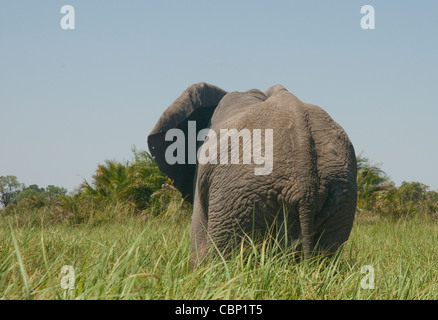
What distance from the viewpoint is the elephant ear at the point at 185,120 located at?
629 cm

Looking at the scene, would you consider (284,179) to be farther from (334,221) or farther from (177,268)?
(177,268)

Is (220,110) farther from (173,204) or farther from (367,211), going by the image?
(367,211)

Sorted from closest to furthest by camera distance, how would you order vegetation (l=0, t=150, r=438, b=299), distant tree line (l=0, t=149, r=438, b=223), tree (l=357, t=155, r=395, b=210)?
vegetation (l=0, t=150, r=438, b=299) → distant tree line (l=0, t=149, r=438, b=223) → tree (l=357, t=155, r=395, b=210)

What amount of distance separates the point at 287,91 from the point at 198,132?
1848 millimetres

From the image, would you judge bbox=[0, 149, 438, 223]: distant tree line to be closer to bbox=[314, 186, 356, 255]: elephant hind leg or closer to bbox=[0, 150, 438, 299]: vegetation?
bbox=[0, 150, 438, 299]: vegetation

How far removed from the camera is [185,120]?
6688 mm

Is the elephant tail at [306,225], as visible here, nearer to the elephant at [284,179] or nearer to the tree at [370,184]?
the elephant at [284,179]

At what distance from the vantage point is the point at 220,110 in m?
6.11

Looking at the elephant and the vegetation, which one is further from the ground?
the elephant

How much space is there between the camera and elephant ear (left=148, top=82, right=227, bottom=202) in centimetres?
629

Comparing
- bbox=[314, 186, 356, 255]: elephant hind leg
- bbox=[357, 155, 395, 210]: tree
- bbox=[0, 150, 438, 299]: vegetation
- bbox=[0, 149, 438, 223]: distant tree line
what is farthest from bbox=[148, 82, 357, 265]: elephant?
bbox=[357, 155, 395, 210]: tree

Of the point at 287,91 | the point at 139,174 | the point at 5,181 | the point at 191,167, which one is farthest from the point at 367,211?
Answer: the point at 5,181
